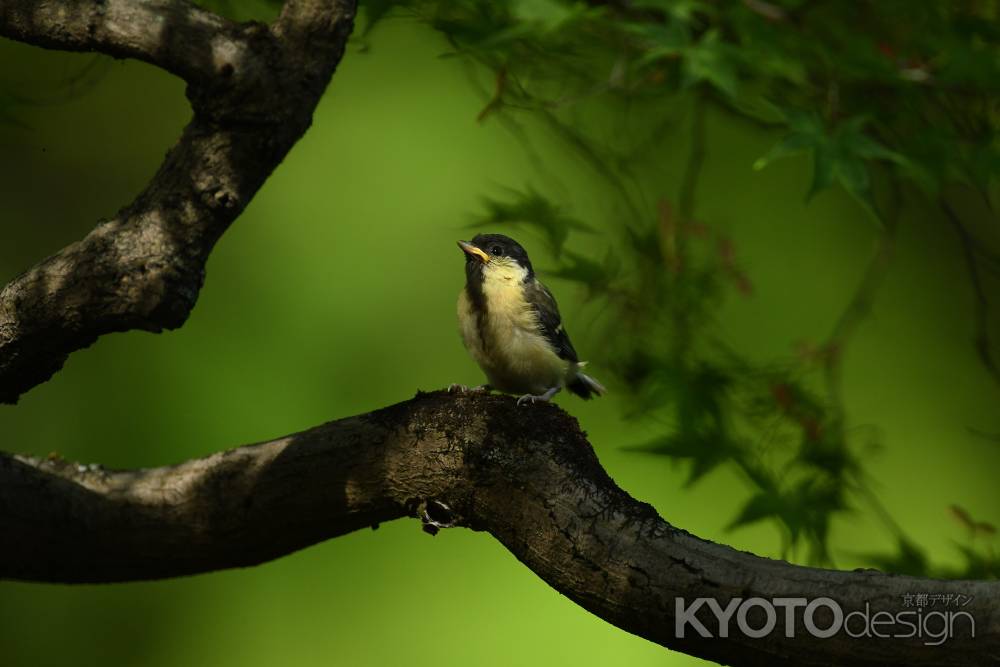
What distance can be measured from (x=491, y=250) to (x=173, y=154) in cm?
61

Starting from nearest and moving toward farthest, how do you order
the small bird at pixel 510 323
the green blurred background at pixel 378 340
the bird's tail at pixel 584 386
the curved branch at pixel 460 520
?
the curved branch at pixel 460 520 → the small bird at pixel 510 323 → the bird's tail at pixel 584 386 → the green blurred background at pixel 378 340

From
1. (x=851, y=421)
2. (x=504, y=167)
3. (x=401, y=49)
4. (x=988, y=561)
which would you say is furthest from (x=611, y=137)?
(x=988, y=561)

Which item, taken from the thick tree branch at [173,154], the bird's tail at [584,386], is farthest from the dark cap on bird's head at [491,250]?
the thick tree branch at [173,154]

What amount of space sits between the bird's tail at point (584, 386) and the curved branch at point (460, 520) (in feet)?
1.98

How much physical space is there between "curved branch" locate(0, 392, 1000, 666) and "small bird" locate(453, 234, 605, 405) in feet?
1.10

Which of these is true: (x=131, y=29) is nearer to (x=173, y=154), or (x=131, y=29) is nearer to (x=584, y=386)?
(x=173, y=154)

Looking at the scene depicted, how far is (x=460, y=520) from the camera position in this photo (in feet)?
5.60

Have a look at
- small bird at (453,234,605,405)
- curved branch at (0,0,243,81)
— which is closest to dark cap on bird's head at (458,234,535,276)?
small bird at (453,234,605,405)

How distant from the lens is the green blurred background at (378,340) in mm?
3307

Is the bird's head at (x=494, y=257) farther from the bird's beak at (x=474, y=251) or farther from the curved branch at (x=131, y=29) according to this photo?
the curved branch at (x=131, y=29)

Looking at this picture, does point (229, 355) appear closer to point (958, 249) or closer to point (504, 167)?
point (504, 167)

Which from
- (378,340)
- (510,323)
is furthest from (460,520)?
(378,340)

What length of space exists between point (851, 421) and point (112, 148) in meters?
2.42

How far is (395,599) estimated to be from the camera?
335 cm
